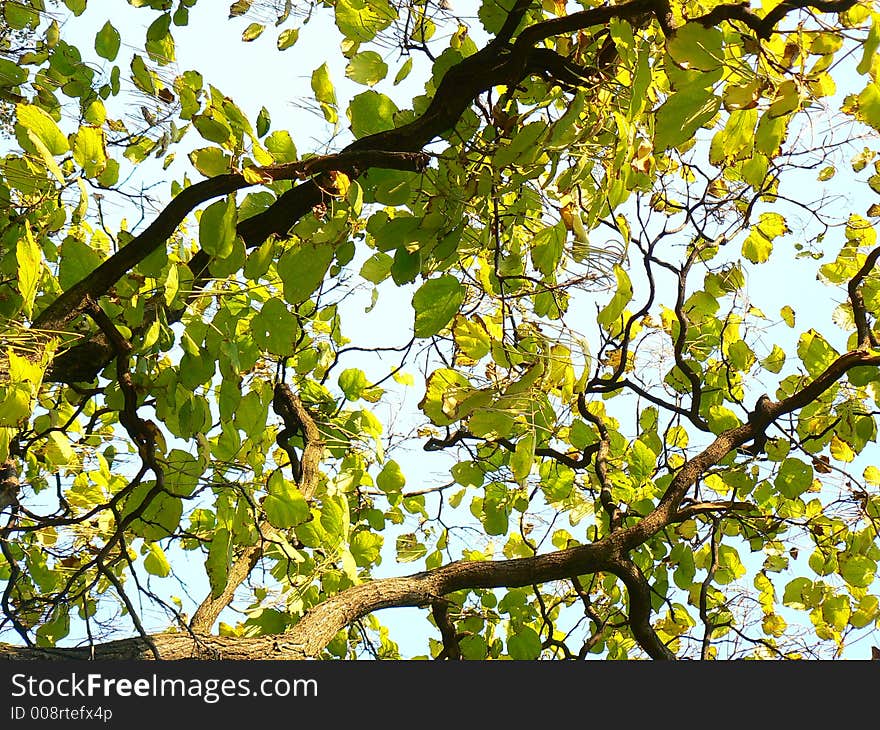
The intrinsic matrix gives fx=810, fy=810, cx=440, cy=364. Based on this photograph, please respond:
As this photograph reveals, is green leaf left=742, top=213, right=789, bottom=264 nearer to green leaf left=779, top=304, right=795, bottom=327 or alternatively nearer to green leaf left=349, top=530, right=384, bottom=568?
green leaf left=779, top=304, right=795, bottom=327

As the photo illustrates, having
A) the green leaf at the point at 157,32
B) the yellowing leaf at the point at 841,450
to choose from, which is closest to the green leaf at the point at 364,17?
the green leaf at the point at 157,32

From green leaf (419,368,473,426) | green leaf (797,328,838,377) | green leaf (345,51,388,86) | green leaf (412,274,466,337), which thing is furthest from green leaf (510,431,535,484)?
green leaf (797,328,838,377)

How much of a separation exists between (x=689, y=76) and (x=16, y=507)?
7.07 feet

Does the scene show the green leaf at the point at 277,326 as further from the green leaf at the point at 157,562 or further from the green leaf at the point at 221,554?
the green leaf at the point at 157,562

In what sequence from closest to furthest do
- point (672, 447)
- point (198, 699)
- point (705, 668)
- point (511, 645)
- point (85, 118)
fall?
point (198, 699), point (705, 668), point (85, 118), point (511, 645), point (672, 447)

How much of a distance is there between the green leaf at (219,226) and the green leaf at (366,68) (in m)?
0.46

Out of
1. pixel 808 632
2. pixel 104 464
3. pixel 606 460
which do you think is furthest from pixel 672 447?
pixel 104 464

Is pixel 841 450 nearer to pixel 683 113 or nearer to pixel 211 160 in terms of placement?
pixel 683 113

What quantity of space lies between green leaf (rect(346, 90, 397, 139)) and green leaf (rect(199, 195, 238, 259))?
1.34 feet

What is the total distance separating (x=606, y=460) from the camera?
324 centimetres

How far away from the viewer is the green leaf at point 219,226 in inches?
59.9

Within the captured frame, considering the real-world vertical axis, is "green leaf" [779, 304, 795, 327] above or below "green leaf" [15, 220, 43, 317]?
above

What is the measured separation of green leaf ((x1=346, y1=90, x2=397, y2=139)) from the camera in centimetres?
178

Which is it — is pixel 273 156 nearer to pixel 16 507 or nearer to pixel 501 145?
pixel 501 145
